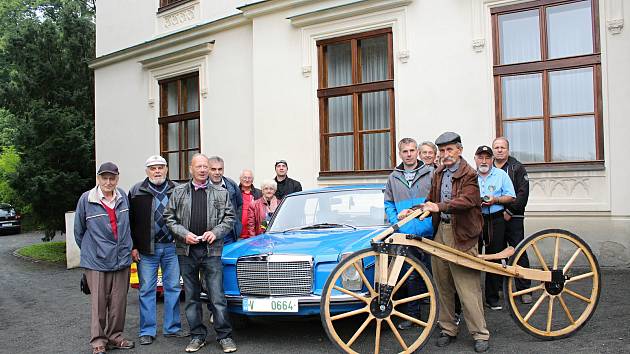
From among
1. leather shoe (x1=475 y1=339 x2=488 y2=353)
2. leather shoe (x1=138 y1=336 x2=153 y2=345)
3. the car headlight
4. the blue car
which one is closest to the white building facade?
the blue car

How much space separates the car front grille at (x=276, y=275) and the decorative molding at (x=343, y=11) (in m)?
7.15

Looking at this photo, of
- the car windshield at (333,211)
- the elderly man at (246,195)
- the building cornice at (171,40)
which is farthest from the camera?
the building cornice at (171,40)

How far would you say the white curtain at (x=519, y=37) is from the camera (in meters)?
10.3

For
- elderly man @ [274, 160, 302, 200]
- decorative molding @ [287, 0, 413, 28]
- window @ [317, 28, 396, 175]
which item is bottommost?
elderly man @ [274, 160, 302, 200]

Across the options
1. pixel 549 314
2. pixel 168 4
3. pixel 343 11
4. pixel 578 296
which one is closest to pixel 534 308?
pixel 549 314

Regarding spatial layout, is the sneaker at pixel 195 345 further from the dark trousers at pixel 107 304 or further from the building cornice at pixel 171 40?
the building cornice at pixel 171 40

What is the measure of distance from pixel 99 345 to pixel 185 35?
10657 mm

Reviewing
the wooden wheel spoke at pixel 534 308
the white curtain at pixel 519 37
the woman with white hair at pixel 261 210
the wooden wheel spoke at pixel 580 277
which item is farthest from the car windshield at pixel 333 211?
the white curtain at pixel 519 37

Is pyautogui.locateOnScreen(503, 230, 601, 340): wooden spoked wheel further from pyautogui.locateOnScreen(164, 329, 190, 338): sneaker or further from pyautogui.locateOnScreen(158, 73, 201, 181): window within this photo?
pyautogui.locateOnScreen(158, 73, 201, 181): window

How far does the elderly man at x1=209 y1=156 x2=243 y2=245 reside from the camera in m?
6.84

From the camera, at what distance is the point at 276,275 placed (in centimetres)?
576

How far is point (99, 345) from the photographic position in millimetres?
6023

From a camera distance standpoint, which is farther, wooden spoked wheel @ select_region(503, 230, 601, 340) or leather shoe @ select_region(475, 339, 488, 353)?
wooden spoked wheel @ select_region(503, 230, 601, 340)

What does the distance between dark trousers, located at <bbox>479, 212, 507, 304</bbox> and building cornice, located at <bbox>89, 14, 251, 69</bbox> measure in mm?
8561
